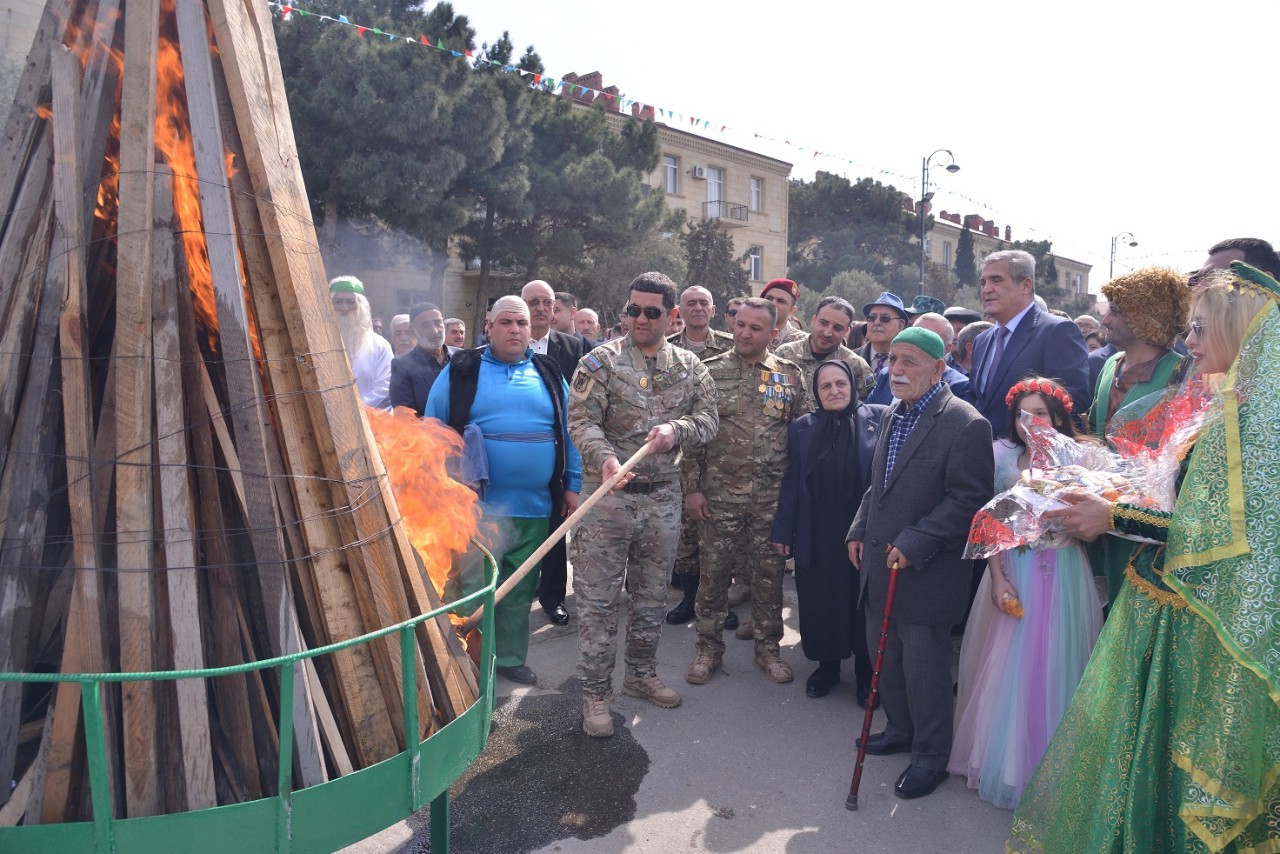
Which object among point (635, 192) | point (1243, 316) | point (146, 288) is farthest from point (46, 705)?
point (635, 192)

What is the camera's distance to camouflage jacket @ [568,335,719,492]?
4.25m

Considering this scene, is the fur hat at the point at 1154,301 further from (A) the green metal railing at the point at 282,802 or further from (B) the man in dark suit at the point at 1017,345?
(A) the green metal railing at the point at 282,802

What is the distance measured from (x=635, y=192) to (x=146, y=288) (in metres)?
22.4

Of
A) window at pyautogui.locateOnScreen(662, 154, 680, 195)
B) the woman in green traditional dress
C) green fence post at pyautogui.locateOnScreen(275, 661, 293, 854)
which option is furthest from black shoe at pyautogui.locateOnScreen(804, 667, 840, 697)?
window at pyautogui.locateOnScreen(662, 154, 680, 195)

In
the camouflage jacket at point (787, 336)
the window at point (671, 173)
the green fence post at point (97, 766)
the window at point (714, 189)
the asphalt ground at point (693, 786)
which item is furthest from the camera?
the window at point (714, 189)

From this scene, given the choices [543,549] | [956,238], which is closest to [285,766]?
[543,549]

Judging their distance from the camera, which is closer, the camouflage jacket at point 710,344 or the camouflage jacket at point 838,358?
the camouflage jacket at point 838,358

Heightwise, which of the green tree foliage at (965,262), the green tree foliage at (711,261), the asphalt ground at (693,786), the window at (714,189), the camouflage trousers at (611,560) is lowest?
the asphalt ground at (693,786)

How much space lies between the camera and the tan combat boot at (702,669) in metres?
4.79

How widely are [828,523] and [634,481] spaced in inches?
49.2

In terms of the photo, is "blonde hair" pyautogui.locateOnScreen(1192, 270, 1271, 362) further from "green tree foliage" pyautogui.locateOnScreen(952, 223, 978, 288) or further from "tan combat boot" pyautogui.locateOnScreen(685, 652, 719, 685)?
"green tree foliage" pyautogui.locateOnScreen(952, 223, 978, 288)

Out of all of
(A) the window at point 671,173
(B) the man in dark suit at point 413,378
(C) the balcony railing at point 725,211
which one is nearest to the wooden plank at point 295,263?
(B) the man in dark suit at point 413,378

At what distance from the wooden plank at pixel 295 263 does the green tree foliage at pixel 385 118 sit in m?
17.6

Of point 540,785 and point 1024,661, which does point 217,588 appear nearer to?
point 540,785
